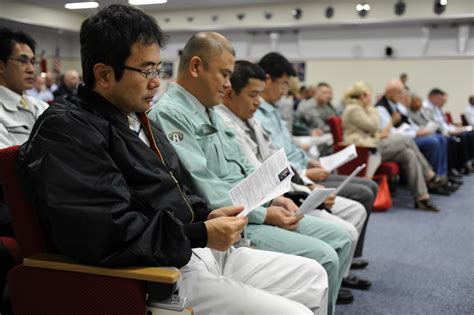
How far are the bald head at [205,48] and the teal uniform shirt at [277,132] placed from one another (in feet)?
2.88

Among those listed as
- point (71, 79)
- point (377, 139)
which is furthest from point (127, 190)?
point (71, 79)

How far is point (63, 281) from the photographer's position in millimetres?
1171

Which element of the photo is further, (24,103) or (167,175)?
(24,103)

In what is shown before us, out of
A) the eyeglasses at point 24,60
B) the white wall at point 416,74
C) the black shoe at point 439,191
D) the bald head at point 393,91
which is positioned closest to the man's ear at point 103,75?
the eyeglasses at point 24,60

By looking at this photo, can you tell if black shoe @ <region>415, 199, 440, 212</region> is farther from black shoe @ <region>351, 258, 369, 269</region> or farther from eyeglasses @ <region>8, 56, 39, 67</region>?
eyeglasses @ <region>8, 56, 39, 67</region>

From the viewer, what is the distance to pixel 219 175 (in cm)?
193

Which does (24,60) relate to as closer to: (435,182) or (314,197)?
(314,197)

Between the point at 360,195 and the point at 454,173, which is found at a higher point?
the point at 360,195

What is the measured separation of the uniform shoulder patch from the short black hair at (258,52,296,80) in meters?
1.29

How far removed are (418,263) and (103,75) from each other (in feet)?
8.46

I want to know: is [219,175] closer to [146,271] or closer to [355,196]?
[146,271]

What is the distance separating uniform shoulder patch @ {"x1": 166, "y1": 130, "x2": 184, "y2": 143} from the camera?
68.2 inches

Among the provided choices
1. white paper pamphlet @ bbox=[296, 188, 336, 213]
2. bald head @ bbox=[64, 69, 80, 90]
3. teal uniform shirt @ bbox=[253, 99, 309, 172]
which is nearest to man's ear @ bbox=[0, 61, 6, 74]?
teal uniform shirt @ bbox=[253, 99, 309, 172]

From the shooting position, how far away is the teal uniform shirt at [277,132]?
9.49 ft
